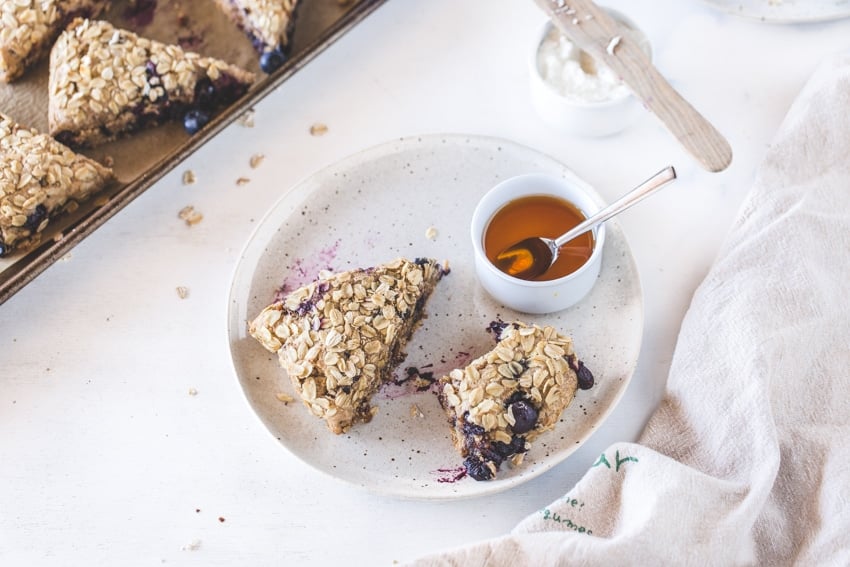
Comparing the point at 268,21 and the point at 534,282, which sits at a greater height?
the point at 268,21

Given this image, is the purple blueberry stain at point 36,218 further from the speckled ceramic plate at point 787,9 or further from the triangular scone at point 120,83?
Result: the speckled ceramic plate at point 787,9

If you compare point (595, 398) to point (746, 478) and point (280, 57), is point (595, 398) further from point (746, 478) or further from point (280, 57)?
point (280, 57)

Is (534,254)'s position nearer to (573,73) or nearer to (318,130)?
(573,73)

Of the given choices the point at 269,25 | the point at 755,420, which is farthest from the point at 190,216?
the point at 755,420

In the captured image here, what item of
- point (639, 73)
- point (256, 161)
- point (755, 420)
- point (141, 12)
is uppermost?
point (141, 12)

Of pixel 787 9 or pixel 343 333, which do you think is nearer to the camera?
pixel 343 333

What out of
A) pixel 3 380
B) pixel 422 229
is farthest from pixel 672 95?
pixel 3 380
